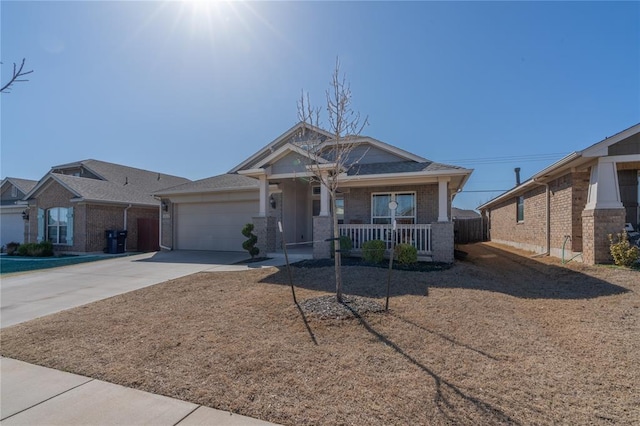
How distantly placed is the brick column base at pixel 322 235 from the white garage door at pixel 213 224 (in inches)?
189

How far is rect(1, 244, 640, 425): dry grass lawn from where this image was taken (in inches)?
111

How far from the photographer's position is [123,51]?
644 centimetres

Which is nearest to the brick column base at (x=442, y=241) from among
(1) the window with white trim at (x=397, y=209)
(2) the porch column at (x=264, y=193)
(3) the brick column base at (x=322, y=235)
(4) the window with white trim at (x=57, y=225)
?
(1) the window with white trim at (x=397, y=209)

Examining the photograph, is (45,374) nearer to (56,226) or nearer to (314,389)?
(314,389)

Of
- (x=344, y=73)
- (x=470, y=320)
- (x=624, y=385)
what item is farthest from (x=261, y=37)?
(x=624, y=385)

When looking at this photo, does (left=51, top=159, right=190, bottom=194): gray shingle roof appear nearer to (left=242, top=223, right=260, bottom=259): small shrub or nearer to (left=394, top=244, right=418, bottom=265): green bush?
(left=242, top=223, right=260, bottom=259): small shrub

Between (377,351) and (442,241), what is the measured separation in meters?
7.00

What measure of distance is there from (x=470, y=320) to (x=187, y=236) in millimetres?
14516

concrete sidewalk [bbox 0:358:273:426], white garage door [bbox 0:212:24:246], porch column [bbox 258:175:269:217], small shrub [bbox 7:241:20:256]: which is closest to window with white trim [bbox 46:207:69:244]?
small shrub [bbox 7:241:20:256]

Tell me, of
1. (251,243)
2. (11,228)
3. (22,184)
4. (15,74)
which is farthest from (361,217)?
(22,184)

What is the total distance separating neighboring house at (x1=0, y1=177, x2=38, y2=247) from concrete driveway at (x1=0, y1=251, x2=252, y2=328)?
13.2 metres

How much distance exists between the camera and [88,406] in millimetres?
3096

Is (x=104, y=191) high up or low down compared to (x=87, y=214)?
up

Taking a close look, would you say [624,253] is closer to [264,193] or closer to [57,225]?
[264,193]
